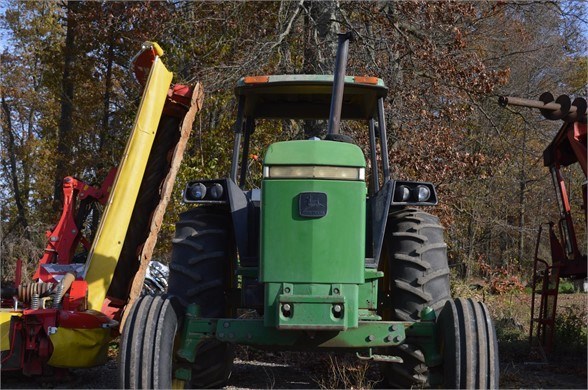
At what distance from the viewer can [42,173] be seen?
26.5 metres

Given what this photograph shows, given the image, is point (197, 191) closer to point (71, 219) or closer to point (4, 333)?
point (4, 333)

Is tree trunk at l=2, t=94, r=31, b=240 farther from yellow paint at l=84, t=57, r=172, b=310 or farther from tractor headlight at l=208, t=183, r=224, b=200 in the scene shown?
tractor headlight at l=208, t=183, r=224, b=200

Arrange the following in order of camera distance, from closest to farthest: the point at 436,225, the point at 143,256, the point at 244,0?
the point at 436,225 → the point at 143,256 → the point at 244,0

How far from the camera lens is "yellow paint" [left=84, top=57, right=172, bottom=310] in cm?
779

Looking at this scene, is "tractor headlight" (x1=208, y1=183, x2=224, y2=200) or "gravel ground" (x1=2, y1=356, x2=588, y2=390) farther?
"gravel ground" (x1=2, y1=356, x2=588, y2=390)

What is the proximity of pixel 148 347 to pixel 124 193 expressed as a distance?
11.6 feet

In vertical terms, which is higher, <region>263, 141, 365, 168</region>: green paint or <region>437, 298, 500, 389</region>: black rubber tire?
<region>263, 141, 365, 168</region>: green paint

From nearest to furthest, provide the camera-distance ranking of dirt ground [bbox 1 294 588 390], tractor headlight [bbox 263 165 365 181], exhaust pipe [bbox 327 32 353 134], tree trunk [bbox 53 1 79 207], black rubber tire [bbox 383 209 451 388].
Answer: tractor headlight [bbox 263 165 365 181]
black rubber tire [bbox 383 209 451 388]
exhaust pipe [bbox 327 32 353 134]
dirt ground [bbox 1 294 588 390]
tree trunk [bbox 53 1 79 207]

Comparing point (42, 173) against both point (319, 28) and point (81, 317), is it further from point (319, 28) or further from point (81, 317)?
point (81, 317)

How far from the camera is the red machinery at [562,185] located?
30.2 feet

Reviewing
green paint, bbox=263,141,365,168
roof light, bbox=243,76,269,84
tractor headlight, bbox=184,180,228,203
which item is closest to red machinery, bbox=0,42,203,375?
tractor headlight, bbox=184,180,228,203

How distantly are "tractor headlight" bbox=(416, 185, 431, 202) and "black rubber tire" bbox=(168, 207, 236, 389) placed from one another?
59.2 inches

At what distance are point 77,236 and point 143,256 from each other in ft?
3.86

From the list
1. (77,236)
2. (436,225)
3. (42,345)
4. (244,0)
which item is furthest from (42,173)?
(436,225)
